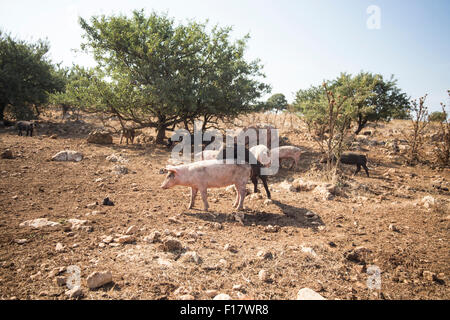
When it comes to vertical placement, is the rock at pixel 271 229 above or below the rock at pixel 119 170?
below

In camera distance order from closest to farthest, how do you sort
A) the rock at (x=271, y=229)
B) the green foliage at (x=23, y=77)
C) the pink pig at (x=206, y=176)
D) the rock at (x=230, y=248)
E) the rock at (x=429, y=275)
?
the rock at (x=429, y=275), the rock at (x=230, y=248), the rock at (x=271, y=229), the pink pig at (x=206, y=176), the green foliage at (x=23, y=77)

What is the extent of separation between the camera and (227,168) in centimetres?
585

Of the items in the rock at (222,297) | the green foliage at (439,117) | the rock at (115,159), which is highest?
the green foliage at (439,117)

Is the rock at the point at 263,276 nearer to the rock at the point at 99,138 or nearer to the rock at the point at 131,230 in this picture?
the rock at the point at 131,230

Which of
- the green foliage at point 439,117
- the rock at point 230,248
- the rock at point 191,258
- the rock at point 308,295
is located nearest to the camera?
the rock at point 308,295

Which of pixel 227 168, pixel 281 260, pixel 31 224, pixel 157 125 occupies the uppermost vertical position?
pixel 157 125

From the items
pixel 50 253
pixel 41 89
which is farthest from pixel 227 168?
pixel 41 89

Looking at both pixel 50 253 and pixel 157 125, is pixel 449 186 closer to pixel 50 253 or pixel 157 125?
pixel 50 253

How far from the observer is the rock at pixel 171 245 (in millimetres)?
3594

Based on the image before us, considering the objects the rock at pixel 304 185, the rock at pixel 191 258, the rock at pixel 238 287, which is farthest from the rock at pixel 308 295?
the rock at pixel 304 185

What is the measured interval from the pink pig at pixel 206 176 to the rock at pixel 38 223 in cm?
227

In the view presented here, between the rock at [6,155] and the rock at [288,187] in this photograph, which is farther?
the rock at [6,155]

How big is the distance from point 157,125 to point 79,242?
10.7 m

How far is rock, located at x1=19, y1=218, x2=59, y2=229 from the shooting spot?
404 cm
